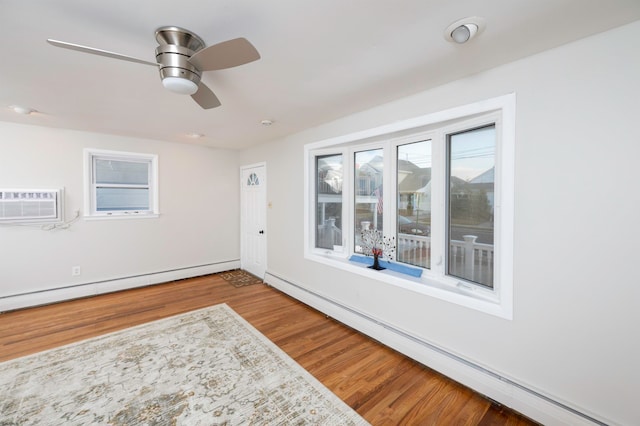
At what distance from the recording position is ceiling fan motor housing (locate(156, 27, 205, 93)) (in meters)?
1.60

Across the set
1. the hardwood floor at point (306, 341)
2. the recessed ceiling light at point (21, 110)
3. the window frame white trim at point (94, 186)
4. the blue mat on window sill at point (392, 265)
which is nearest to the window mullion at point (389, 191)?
the blue mat on window sill at point (392, 265)

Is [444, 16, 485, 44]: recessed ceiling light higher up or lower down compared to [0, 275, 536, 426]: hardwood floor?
higher up

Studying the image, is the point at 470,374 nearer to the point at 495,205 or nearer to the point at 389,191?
the point at 495,205

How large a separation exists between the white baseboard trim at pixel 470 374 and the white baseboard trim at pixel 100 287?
294 centimetres

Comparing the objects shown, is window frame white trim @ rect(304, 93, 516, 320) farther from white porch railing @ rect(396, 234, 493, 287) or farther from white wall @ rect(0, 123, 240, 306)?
white wall @ rect(0, 123, 240, 306)

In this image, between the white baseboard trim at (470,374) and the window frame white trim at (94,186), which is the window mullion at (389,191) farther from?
the window frame white trim at (94,186)

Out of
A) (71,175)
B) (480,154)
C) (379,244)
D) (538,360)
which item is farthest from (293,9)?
(71,175)

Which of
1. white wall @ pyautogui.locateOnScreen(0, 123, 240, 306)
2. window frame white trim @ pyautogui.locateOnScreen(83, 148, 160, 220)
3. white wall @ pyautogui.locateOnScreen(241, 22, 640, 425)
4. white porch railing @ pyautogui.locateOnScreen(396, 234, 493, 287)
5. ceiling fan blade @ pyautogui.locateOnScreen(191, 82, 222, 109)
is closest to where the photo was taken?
white wall @ pyautogui.locateOnScreen(241, 22, 640, 425)

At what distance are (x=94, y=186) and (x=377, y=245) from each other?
14.2ft

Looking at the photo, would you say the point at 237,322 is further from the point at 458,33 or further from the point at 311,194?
the point at 458,33

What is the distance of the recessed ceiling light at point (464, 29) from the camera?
146 cm

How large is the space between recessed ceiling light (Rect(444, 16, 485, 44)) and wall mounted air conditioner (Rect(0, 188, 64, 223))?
5004 mm

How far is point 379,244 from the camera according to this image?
10.2ft

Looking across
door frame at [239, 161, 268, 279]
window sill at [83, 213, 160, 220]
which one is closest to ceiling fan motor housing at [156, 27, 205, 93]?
door frame at [239, 161, 268, 279]
